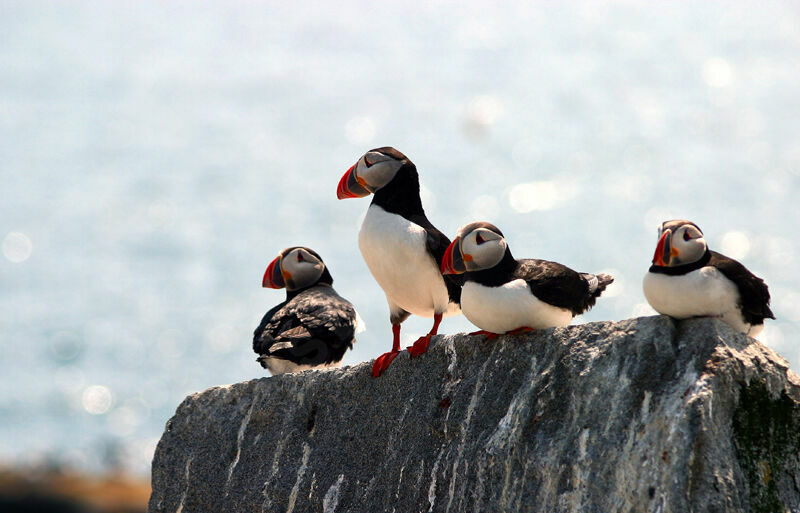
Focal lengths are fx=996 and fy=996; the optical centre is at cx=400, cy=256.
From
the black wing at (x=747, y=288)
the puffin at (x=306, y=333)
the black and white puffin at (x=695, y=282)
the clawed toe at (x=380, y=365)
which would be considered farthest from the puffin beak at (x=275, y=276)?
the black wing at (x=747, y=288)

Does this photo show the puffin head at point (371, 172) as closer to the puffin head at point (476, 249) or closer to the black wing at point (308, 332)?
the black wing at point (308, 332)

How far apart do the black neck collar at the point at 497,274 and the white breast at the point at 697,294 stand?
0.77m

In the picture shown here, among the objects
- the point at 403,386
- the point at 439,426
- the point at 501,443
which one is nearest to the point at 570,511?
the point at 501,443

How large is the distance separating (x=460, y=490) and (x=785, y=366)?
66.2 inches

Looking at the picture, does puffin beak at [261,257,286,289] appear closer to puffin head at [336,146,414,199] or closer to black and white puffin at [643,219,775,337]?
puffin head at [336,146,414,199]

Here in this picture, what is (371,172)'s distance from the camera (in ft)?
21.0

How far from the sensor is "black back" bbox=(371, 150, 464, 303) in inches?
245

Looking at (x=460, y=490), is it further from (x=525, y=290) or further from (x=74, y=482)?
(x=74, y=482)

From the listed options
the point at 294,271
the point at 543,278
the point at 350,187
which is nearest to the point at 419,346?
the point at 543,278

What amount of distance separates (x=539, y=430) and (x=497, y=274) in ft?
2.77

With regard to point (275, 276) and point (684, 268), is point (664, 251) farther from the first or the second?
point (275, 276)

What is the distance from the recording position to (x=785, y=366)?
4.64 metres

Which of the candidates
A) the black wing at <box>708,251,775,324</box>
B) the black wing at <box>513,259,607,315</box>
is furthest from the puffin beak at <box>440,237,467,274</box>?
the black wing at <box>708,251,775,324</box>

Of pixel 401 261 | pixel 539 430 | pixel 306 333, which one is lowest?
pixel 539 430
